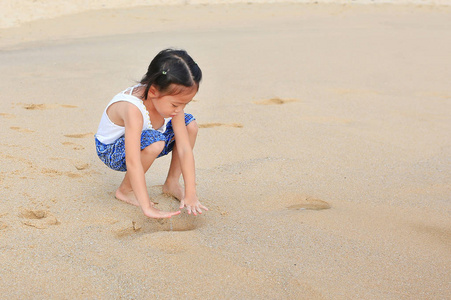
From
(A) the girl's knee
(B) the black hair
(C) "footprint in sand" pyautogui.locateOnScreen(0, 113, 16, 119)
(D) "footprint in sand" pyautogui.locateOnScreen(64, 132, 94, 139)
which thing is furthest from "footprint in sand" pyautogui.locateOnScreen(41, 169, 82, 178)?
(C) "footprint in sand" pyautogui.locateOnScreen(0, 113, 16, 119)

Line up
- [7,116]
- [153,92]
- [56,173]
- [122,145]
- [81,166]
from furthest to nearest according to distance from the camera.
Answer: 1. [7,116]
2. [81,166]
3. [56,173]
4. [122,145]
5. [153,92]

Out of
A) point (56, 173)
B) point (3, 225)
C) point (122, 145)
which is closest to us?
point (3, 225)

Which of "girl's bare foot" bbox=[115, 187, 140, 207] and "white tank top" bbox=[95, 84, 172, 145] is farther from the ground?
"white tank top" bbox=[95, 84, 172, 145]

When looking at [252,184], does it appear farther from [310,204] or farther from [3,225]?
[3,225]

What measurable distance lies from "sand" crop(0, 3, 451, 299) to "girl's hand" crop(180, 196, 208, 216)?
53 mm

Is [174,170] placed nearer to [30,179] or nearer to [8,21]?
[30,179]

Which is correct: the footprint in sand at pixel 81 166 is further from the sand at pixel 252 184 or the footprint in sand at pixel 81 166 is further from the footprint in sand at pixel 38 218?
the footprint in sand at pixel 38 218

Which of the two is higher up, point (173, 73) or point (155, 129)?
point (173, 73)

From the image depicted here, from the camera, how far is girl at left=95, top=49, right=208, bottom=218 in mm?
2238

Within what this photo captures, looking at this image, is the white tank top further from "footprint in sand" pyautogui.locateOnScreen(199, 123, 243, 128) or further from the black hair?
"footprint in sand" pyautogui.locateOnScreen(199, 123, 243, 128)

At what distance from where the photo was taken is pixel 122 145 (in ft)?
7.99

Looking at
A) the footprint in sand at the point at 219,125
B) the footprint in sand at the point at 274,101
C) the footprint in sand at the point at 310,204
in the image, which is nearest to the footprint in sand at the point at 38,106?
the footprint in sand at the point at 219,125

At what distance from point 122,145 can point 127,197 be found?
0.83 feet

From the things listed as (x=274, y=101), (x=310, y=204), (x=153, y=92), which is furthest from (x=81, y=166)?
(x=274, y=101)
